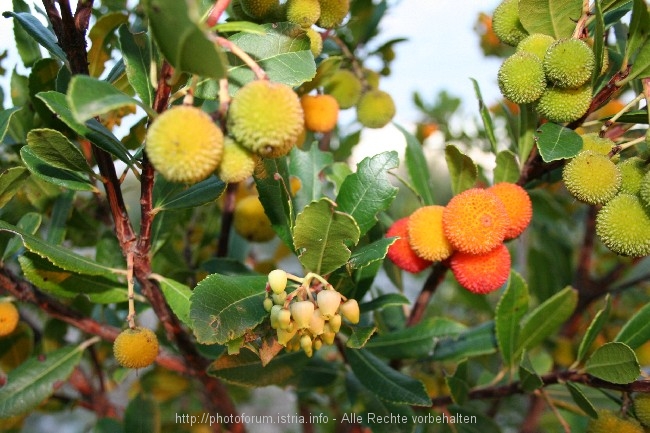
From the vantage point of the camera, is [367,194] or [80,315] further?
[80,315]

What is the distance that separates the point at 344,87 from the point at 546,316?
0.67 m

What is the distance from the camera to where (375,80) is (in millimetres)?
1495

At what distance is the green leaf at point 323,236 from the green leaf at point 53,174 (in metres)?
0.35

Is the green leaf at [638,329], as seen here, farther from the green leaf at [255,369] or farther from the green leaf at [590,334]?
the green leaf at [255,369]

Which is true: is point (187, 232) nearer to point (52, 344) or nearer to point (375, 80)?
point (52, 344)

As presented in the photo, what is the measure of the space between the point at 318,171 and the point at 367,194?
0.69 feet

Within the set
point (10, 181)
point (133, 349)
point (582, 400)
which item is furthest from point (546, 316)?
point (10, 181)

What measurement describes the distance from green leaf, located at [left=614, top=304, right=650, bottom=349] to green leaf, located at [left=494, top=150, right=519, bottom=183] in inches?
12.7

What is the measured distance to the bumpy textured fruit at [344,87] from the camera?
1399 mm

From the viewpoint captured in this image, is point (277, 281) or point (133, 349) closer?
point (277, 281)

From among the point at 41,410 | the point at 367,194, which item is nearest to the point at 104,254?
the point at 367,194

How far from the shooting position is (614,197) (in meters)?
0.89

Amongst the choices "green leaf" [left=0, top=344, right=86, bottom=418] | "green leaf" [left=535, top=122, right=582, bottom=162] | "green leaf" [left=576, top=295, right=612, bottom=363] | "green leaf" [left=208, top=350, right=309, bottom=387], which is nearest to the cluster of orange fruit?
"green leaf" [left=535, top=122, right=582, bottom=162]

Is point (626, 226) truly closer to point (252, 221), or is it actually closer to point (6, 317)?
point (252, 221)
